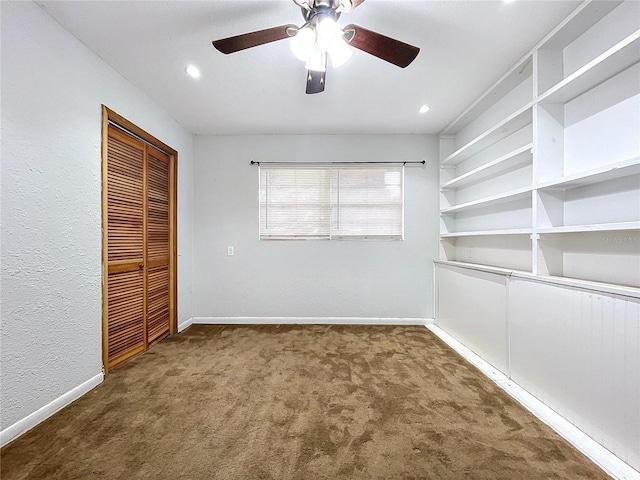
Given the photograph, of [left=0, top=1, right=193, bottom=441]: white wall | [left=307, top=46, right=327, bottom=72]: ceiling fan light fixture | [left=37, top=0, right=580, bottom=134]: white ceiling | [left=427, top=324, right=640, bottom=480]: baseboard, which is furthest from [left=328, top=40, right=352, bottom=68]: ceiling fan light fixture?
[left=427, top=324, right=640, bottom=480]: baseboard

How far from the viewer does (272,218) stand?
360 cm

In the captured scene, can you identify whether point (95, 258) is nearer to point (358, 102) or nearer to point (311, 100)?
point (311, 100)

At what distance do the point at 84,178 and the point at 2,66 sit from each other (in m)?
0.70

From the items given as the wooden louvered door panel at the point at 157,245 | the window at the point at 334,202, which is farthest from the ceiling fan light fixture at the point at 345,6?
the wooden louvered door panel at the point at 157,245

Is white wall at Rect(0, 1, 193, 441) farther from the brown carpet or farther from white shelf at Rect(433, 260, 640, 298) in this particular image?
white shelf at Rect(433, 260, 640, 298)

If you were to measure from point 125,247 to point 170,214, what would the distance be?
0.82 m

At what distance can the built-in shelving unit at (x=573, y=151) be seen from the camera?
1.48m

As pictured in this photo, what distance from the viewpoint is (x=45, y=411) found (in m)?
1.66

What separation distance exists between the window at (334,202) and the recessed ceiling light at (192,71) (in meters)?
1.44

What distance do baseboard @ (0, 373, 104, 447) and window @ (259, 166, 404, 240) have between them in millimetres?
2175

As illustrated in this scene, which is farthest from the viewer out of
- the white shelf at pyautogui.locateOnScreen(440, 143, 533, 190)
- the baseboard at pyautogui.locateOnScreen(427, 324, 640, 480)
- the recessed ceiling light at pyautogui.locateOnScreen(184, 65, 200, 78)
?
the recessed ceiling light at pyautogui.locateOnScreen(184, 65, 200, 78)

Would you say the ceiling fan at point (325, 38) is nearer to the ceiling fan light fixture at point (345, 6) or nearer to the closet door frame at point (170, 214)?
the ceiling fan light fixture at point (345, 6)

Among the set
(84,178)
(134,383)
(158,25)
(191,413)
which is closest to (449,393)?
(191,413)

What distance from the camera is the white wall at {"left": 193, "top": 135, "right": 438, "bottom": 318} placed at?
140 inches
